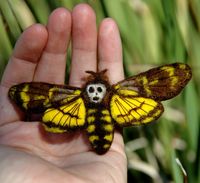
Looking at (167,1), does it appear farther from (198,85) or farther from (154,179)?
(154,179)

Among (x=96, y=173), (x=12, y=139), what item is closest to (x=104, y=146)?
(x=96, y=173)

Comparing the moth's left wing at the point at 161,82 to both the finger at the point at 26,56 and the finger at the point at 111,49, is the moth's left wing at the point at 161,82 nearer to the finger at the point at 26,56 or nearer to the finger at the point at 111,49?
the finger at the point at 111,49

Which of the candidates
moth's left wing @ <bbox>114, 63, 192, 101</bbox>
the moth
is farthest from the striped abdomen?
moth's left wing @ <bbox>114, 63, 192, 101</bbox>

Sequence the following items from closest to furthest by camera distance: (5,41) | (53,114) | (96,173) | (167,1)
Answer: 1. (96,173)
2. (53,114)
3. (167,1)
4. (5,41)

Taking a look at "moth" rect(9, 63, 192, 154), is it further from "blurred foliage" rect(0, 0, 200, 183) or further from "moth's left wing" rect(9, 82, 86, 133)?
"blurred foliage" rect(0, 0, 200, 183)

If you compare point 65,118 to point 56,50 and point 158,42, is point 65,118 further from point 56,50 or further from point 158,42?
point 158,42

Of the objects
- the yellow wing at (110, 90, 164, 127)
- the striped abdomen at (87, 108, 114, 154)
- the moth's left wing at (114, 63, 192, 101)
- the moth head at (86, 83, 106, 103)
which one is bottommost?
the striped abdomen at (87, 108, 114, 154)

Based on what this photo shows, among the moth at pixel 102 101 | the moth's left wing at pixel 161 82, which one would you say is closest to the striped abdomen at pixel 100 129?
the moth at pixel 102 101

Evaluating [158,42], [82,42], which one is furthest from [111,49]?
[158,42]
